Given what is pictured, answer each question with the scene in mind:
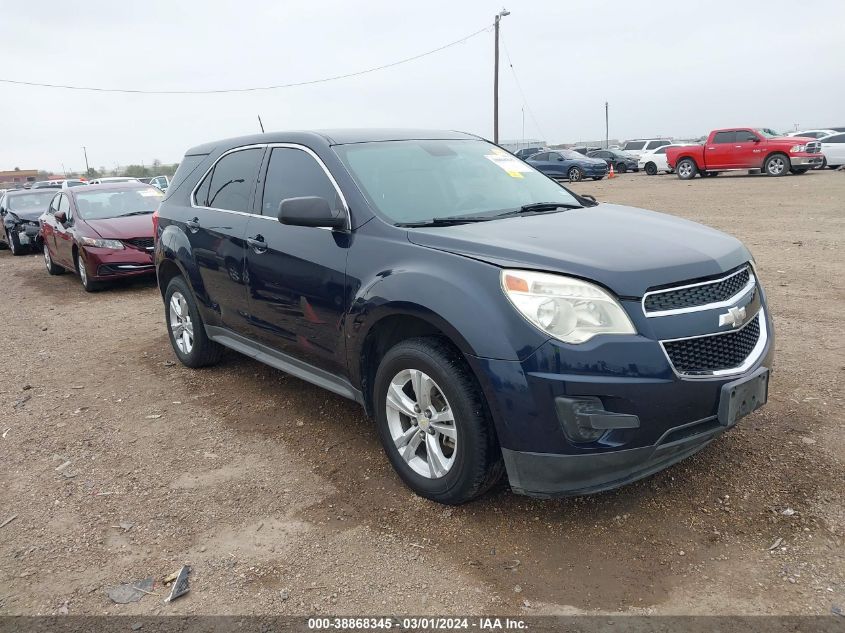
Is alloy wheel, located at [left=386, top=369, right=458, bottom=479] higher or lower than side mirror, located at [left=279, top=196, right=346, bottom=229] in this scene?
lower

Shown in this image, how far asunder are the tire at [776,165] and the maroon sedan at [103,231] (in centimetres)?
2126

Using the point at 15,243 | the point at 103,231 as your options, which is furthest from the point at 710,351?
the point at 15,243

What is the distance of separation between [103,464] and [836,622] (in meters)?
3.73

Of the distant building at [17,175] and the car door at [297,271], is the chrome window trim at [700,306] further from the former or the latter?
the distant building at [17,175]

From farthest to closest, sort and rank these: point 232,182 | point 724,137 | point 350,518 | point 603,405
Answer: point 724,137, point 232,182, point 350,518, point 603,405

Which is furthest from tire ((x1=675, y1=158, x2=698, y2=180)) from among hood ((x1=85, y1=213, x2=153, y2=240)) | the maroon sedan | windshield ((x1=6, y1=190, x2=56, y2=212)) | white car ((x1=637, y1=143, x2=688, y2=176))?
hood ((x1=85, y1=213, x2=153, y2=240))

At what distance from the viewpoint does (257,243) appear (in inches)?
168

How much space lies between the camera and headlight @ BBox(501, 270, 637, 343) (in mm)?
2742

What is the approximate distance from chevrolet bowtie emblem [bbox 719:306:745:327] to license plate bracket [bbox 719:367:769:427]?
0.23 m

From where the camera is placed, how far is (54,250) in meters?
11.4

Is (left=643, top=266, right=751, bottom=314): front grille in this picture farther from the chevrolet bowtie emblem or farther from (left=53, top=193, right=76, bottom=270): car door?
(left=53, top=193, right=76, bottom=270): car door

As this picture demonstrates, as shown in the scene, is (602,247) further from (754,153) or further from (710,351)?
(754,153)

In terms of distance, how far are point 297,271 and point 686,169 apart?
25.7 metres

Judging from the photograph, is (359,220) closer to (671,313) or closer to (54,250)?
(671,313)
